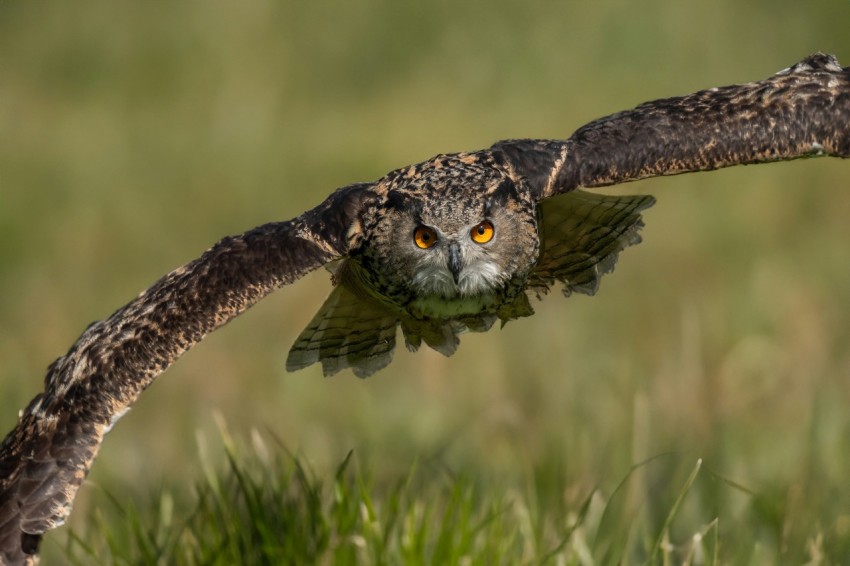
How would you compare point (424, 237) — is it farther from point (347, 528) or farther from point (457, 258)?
point (347, 528)

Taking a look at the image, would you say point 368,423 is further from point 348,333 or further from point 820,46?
point 820,46

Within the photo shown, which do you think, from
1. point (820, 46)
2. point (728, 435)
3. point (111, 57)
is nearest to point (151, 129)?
point (111, 57)

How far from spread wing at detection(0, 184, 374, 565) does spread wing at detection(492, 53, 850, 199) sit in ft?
3.62

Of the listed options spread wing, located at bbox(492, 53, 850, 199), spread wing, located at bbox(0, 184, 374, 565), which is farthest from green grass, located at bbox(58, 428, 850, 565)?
spread wing, located at bbox(492, 53, 850, 199)

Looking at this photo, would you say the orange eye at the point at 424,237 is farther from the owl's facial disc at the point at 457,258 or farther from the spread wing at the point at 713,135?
the spread wing at the point at 713,135

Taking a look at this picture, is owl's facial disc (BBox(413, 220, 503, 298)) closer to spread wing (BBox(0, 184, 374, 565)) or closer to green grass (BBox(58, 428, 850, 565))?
spread wing (BBox(0, 184, 374, 565))

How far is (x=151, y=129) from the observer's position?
55.1 ft

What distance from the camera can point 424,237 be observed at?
22.9ft

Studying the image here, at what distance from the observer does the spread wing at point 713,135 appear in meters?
6.76

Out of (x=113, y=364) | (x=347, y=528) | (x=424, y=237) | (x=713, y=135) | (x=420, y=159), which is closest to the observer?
(x=113, y=364)

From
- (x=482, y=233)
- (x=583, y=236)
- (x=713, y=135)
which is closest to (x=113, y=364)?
(x=482, y=233)

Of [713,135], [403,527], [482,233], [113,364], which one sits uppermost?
[713,135]

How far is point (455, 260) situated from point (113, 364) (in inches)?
58.0

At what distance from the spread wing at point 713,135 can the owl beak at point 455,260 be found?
495 mm
